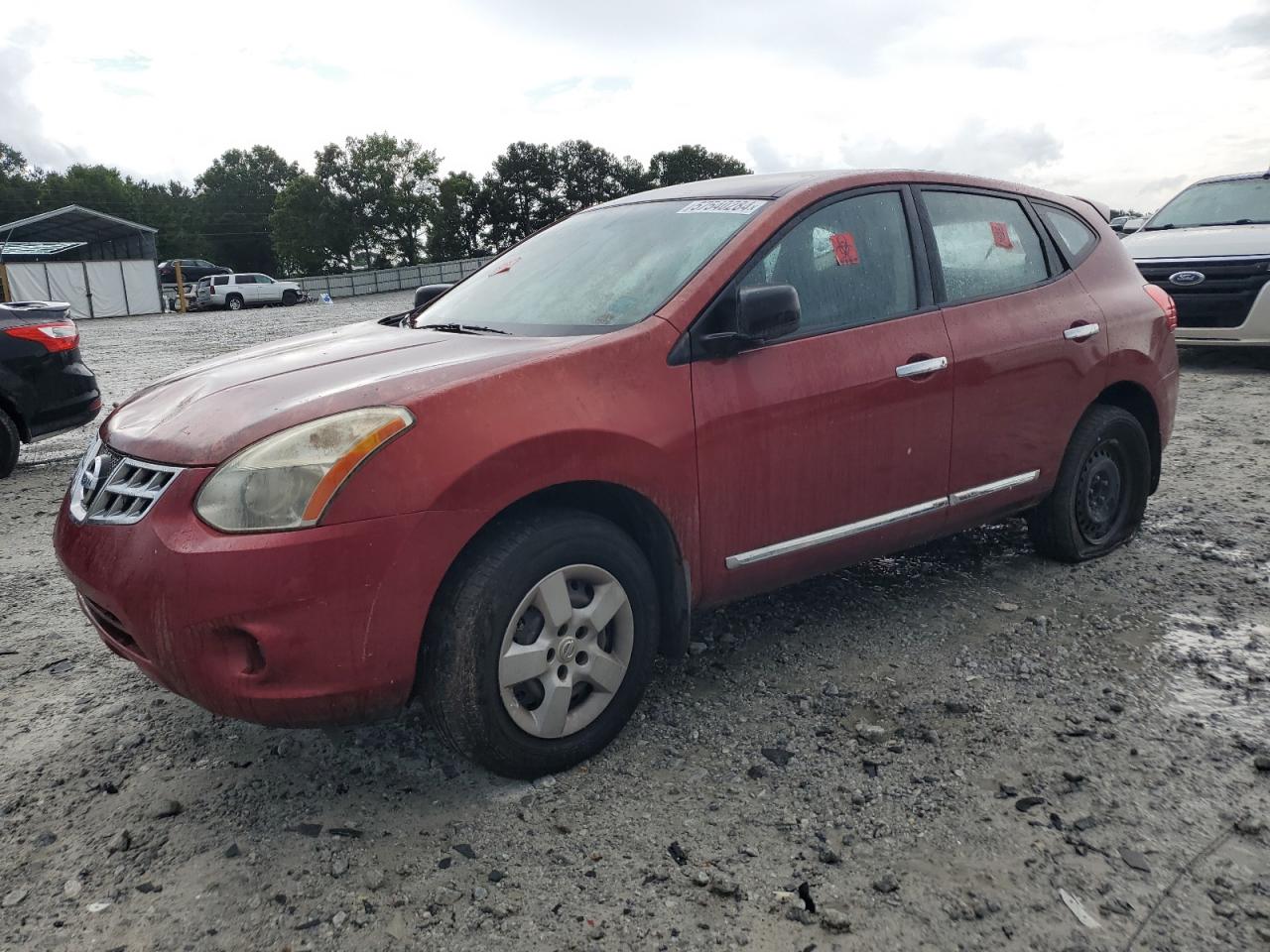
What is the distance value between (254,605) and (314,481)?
314 millimetres

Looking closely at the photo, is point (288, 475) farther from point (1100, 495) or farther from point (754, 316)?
point (1100, 495)

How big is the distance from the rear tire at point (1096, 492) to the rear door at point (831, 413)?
0.84 metres

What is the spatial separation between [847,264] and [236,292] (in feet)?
133

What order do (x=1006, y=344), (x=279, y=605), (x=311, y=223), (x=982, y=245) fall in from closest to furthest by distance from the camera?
(x=279, y=605) < (x=1006, y=344) < (x=982, y=245) < (x=311, y=223)

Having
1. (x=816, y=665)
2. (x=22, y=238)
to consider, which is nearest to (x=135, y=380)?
(x=816, y=665)

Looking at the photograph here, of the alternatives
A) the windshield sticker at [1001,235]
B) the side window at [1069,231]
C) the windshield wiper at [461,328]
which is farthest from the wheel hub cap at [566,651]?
the side window at [1069,231]

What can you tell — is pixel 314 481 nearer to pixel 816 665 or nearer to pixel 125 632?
pixel 125 632

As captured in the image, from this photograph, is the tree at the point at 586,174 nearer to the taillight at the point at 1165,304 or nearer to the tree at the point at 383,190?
the tree at the point at 383,190

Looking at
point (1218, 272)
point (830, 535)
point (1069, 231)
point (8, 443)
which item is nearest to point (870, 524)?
point (830, 535)

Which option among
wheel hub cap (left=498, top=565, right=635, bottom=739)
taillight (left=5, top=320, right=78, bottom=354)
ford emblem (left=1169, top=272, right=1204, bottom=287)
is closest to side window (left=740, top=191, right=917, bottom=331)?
wheel hub cap (left=498, top=565, right=635, bottom=739)

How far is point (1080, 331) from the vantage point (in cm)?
409

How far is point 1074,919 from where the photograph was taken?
2207mm

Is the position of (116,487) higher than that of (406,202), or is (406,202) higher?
(406,202)

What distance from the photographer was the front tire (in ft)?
8.46
